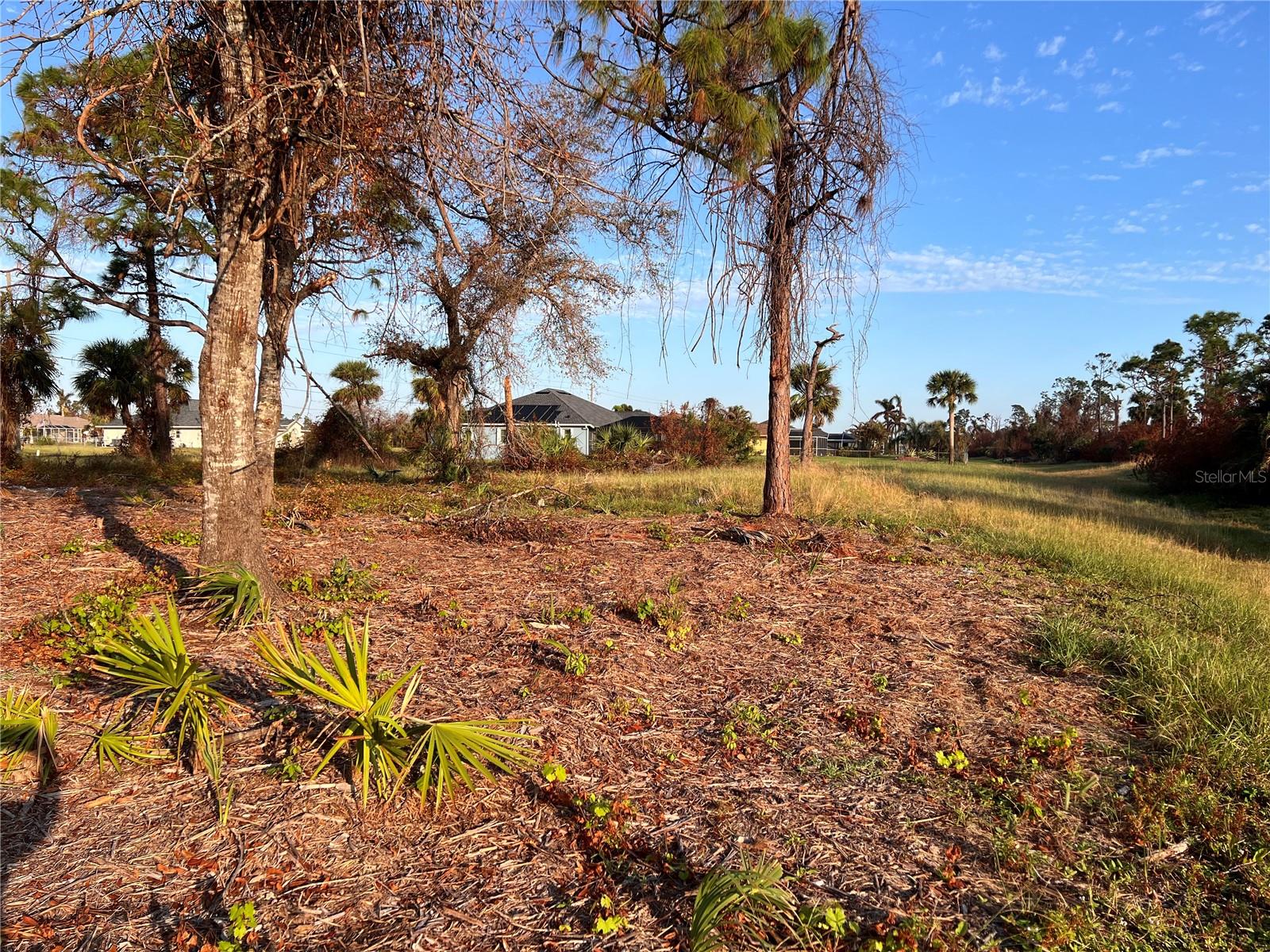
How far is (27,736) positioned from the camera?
293 centimetres

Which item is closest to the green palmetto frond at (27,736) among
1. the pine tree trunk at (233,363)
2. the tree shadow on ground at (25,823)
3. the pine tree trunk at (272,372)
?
the tree shadow on ground at (25,823)

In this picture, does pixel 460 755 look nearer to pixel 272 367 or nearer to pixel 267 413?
pixel 267 413

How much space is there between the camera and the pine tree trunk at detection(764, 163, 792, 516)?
746cm

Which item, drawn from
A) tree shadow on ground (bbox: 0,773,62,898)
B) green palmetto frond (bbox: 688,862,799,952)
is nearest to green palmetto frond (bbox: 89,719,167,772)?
tree shadow on ground (bbox: 0,773,62,898)

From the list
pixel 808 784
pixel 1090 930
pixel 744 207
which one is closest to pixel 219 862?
pixel 808 784

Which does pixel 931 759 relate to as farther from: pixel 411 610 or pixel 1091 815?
pixel 411 610

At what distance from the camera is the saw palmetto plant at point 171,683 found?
9.95 ft

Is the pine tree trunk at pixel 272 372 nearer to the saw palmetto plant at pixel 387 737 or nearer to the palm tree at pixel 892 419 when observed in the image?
the saw palmetto plant at pixel 387 737

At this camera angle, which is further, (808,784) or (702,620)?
(702,620)

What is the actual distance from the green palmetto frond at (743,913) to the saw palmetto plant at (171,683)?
83.8 inches

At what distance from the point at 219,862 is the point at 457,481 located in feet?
39.6

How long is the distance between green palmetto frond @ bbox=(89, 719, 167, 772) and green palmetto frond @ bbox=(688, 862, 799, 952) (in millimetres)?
2512

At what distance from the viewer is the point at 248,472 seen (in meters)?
4.93

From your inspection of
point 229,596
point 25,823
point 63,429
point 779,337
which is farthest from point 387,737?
point 63,429
